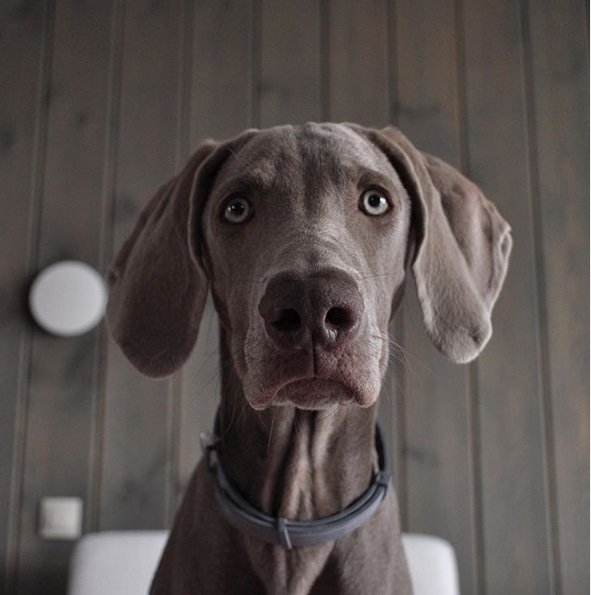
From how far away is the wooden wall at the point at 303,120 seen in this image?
2121 mm

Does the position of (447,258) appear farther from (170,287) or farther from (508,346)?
(508,346)

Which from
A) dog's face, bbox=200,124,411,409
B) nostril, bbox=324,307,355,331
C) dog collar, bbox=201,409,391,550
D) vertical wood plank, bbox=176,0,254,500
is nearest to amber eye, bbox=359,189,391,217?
dog's face, bbox=200,124,411,409

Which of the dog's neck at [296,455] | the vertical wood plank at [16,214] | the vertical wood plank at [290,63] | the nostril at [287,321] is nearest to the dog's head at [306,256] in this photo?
the nostril at [287,321]

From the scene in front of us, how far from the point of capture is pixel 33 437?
2.12 metres

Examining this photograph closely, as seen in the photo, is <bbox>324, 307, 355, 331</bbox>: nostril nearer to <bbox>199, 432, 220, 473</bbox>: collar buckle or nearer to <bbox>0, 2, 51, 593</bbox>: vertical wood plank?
<bbox>199, 432, 220, 473</bbox>: collar buckle

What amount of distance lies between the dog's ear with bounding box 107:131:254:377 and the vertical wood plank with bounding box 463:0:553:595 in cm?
121

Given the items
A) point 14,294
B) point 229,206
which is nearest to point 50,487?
point 14,294

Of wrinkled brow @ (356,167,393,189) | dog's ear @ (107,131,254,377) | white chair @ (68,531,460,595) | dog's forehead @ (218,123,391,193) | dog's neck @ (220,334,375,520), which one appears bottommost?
white chair @ (68,531,460,595)

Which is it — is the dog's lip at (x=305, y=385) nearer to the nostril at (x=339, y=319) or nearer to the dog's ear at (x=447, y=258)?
the nostril at (x=339, y=319)

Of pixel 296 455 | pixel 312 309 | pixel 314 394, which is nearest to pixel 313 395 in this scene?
pixel 314 394

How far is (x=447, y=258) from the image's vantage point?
1.20m

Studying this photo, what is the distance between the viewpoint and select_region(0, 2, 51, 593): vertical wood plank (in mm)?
2104

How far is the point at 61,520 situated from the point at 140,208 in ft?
2.78

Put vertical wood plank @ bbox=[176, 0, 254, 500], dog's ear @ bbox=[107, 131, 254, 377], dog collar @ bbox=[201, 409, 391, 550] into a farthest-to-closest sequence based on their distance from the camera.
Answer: vertical wood plank @ bbox=[176, 0, 254, 500], dog's ear @ bbox=[107, 131, 254, 377], dog collar @ bbox=[201, 409, 391, 550]
